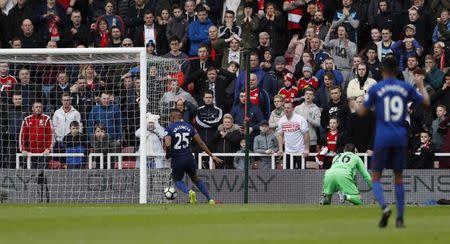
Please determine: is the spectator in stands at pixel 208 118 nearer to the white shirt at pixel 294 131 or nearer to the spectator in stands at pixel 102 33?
the white shirt at pixel 294 131

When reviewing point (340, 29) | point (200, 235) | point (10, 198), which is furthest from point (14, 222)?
point (340, 29)

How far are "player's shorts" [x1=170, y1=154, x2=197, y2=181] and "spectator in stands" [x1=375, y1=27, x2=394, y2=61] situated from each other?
16.9ft

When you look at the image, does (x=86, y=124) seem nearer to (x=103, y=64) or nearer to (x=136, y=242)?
(x=103, y=64)

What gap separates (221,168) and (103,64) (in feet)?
11.2

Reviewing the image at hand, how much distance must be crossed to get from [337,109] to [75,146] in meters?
5.43

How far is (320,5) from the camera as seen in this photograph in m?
32.1

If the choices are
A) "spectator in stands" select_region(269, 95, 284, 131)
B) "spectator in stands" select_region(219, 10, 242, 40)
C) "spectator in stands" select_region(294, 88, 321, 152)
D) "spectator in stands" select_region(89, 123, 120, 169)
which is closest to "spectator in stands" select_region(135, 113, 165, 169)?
"spectator in stands" select_region(89, 123, 120, 169)

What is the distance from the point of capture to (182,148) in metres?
27.7

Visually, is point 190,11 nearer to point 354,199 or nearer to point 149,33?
point 149,33

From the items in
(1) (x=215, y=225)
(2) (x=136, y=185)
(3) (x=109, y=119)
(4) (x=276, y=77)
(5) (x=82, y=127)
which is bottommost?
(1) (x=215, y=225)

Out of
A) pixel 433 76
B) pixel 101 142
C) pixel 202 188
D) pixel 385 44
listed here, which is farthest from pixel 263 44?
pixel 202 188

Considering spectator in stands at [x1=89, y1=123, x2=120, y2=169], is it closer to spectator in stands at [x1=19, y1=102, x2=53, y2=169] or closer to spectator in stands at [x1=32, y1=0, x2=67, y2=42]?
spectator in stands at [x1=19, y1=102, x2=53, y2=169]

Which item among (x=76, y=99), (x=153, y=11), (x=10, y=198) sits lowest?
(x=10, y=198)

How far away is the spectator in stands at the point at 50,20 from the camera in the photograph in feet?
110
